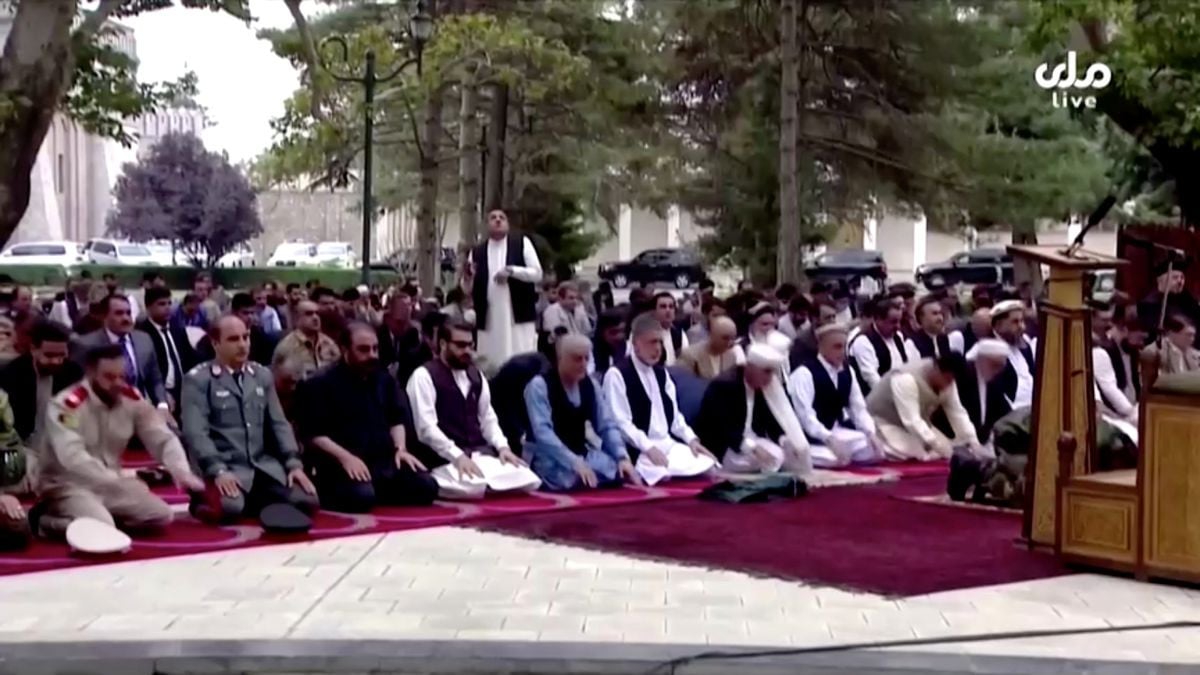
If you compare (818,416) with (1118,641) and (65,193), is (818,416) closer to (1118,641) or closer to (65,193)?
(1118,641)

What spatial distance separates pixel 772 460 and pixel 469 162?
17.4 metres

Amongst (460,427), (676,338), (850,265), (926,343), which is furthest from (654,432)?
(850,265)

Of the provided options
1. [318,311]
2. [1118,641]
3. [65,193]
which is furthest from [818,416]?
[65,193]

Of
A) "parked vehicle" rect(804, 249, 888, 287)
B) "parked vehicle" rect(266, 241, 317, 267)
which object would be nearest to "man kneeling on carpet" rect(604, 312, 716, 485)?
"parked vehicle" rect(804, 249, 888, 287)

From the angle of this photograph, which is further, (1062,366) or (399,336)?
(399,336)

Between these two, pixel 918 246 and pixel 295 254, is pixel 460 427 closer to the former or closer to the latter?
pixel 918 246

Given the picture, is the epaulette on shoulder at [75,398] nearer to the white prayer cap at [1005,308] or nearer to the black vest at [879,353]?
the black vest at [879,353]

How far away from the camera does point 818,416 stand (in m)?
15.2

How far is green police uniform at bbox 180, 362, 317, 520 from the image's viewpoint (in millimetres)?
11391

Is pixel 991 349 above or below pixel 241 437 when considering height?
above

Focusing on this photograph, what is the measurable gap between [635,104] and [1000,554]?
20235 mm

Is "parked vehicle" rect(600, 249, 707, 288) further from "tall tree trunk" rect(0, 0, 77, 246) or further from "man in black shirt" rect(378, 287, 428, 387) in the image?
"tall tree trunk" rect(0, 0, 77, 246)

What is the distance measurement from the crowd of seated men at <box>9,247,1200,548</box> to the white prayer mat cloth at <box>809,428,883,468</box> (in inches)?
0.7

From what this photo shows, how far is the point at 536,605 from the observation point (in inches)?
349
